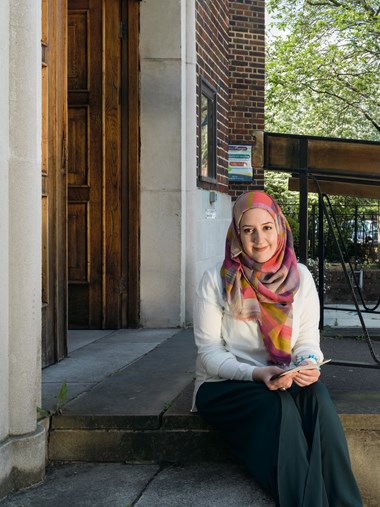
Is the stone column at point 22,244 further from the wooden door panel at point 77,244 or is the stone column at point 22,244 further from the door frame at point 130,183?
the door frame at point 130,183

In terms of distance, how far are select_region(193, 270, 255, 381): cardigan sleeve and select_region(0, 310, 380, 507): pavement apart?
1.57ft

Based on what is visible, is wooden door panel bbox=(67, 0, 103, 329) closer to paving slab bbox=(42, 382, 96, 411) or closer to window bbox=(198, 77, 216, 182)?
window bbox=(198, 77, 216, 182)

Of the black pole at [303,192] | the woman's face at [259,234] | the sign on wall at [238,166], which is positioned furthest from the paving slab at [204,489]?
the sign on wall at [238,166]

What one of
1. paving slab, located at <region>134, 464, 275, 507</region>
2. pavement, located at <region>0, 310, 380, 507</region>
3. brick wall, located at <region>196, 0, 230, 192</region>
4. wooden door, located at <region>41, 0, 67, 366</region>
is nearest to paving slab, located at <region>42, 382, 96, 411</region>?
pavement, located at <region>0, 310, 380, 507</region>

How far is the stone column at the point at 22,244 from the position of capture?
4.25 metres

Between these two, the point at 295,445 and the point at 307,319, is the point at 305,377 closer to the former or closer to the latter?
the point at 295,445

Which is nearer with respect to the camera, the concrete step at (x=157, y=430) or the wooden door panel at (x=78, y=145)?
the concrete step at (x=157, y=430)

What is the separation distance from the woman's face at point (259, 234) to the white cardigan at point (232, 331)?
236 millimetres

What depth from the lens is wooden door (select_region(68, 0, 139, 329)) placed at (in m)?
8.63

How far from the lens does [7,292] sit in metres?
4.22

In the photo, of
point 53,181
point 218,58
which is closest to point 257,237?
point 53,181

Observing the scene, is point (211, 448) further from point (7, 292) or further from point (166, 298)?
point (166, 298)

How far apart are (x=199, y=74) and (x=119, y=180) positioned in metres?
2.07

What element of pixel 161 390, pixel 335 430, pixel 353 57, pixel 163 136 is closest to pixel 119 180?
pixel 163 136
